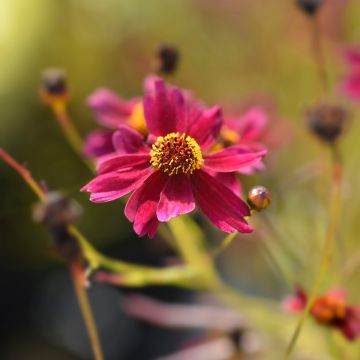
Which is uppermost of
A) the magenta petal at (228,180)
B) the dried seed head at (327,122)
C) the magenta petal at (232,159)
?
the magenta petal at (232,159)

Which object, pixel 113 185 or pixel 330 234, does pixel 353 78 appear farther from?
pixel 113 185

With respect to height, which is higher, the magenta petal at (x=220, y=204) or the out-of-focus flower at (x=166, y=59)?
the out-of-focus flower at (x=166, y=59)

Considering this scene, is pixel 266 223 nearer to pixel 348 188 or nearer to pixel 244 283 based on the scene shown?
pixel 348 188

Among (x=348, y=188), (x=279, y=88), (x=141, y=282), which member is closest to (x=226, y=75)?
(x=279, y=88)

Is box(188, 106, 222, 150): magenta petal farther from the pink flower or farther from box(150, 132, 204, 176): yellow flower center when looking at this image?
the pink flower

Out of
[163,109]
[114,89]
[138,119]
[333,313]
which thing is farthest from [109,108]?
[114,89]

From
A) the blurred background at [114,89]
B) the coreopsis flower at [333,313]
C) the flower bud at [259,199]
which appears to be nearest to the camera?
the flower bud at [259,199]

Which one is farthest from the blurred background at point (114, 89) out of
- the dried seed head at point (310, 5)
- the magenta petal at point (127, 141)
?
the magenta petal at point (127, 141)

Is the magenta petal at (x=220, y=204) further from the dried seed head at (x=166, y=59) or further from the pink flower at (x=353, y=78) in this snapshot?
the pink flower at (x=353, y=78)
